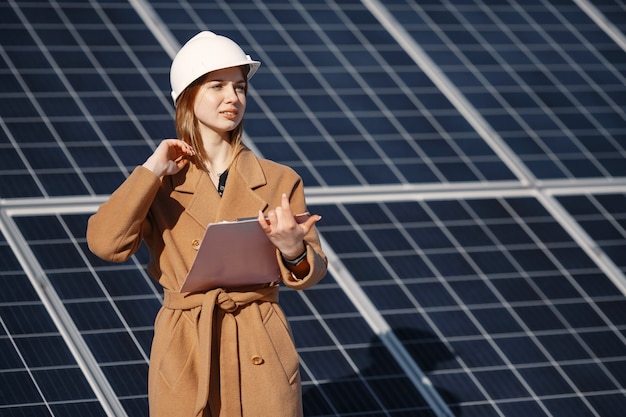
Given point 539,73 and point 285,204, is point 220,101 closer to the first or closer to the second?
point 285,204

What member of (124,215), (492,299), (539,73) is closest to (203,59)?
(124,215)

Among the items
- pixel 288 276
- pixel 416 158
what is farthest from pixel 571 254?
pixel 288 276

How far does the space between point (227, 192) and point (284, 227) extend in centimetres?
46

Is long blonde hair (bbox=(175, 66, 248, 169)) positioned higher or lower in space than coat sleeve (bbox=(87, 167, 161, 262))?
higher

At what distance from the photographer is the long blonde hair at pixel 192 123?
16.6ft

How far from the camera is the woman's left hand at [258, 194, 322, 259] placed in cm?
469

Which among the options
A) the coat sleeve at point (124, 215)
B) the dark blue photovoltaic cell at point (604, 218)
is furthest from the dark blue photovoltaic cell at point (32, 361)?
the dark blue photovoltaic cell at point (604, 218)

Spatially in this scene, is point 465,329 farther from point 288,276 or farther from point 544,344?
point 288,276

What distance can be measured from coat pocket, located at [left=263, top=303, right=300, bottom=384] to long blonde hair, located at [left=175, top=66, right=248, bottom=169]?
0.67 metres

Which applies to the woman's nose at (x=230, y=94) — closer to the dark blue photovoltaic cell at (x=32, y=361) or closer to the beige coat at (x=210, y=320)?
the beige coat at (x=210, y=320)

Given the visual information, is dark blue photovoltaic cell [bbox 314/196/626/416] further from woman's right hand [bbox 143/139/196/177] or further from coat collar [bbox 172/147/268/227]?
woman's right hand [bbox 143/139/196/177]

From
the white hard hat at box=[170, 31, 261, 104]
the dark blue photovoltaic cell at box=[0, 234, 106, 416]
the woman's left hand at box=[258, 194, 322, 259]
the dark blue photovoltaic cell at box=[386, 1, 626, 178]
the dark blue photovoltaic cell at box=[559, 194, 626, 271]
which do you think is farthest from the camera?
the dark blue photovoltaic cell at box=[386, 1, 626, 178]

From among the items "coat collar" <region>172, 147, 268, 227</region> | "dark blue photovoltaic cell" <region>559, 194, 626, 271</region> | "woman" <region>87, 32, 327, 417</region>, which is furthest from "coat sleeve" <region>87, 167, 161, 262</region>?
"dark blue photovoltaic cell" <region>559, 194, 626, 271</region>

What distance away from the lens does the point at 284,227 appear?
468 cm
